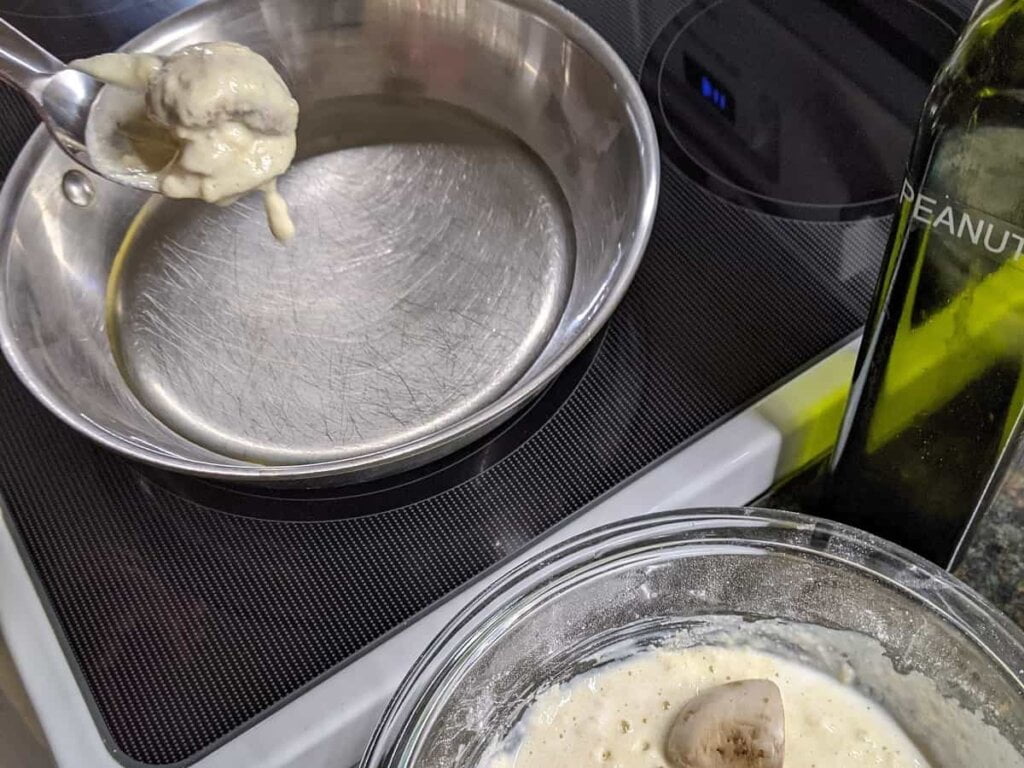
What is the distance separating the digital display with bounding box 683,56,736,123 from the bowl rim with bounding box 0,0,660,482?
11 cm

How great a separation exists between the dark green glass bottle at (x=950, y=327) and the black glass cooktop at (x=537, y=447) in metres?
0.10

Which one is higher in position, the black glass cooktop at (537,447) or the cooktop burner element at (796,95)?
the cooktop burner element at (796,95)

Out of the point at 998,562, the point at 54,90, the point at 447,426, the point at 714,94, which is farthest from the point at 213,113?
the point at 998,562

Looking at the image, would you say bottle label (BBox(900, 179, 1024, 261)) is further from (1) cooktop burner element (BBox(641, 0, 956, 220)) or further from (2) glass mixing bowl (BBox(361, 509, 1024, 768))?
(1) cooktop burner element (BBox(641, 0, 956, 220))

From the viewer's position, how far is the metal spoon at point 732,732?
472mm

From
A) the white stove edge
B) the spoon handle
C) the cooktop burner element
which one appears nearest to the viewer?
the white stove edge

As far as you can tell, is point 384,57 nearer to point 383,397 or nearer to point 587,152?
point 587,152

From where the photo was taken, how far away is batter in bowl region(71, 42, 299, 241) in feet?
1.98

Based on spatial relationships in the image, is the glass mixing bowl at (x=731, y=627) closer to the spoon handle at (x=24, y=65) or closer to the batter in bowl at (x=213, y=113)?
the batter in bowl at (x=213, y=113)

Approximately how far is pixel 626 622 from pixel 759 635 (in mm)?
68

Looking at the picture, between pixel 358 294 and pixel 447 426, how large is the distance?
0.17 metres

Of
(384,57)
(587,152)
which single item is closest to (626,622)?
(587,152)

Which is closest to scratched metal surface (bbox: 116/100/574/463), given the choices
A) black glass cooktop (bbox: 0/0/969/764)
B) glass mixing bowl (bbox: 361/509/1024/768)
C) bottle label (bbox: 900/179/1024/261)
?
black glass cooktop (bbox: 0/0/969/764)

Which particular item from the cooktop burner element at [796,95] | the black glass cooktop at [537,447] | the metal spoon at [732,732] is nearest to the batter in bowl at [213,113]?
the black glass cooktop at [537,447]
